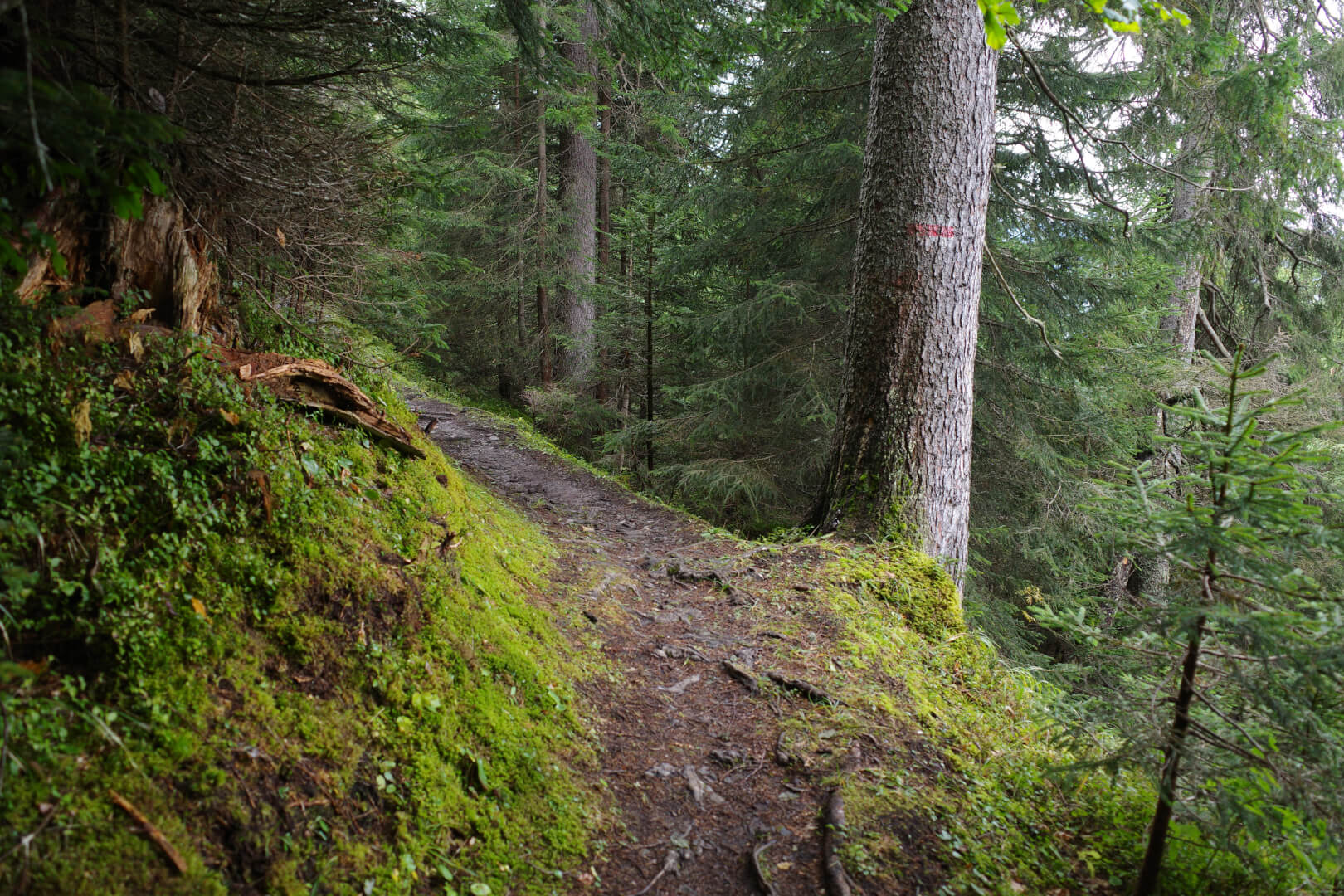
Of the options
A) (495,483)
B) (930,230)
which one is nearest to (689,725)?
(930,230)

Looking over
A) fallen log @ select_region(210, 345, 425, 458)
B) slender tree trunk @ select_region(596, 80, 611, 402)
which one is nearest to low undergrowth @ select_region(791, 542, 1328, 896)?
fallen log @ select_region(210, 345, 425, 458)

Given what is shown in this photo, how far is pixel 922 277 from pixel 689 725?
155 inches

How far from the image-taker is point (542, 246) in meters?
13.7

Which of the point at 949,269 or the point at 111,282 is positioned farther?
the point at 949,269

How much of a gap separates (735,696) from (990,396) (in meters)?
6.37

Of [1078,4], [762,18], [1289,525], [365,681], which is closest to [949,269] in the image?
[762,18]

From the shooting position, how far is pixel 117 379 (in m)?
2.57

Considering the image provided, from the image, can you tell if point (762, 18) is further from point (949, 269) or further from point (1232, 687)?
point (1232, 687)

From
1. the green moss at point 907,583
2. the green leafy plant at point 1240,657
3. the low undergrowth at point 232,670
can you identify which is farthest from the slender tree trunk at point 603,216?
the green leafy plant at point 1240,657

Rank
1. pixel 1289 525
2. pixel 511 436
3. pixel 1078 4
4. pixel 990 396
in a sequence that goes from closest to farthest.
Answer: pixel 1289 525, pixel 1078 4, pixel 990 396, pixel 511 436

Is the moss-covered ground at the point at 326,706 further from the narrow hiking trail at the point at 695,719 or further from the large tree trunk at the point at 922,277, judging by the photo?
the large tree trunk at the point at 922,277

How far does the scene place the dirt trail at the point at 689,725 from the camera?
9.18 ft

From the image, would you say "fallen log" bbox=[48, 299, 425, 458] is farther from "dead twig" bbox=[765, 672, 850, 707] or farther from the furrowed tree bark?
the furrowed tree bark

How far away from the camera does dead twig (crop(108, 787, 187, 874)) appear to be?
1.73m
